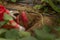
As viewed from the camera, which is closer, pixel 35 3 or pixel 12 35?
pixel 12 35

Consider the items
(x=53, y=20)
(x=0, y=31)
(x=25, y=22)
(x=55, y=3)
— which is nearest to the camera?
(x=0, y=31)

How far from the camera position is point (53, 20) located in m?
1.64

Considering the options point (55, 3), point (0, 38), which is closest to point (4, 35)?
point (0, 38)

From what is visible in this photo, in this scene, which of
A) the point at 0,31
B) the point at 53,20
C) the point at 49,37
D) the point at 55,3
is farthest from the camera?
the point at 55,3

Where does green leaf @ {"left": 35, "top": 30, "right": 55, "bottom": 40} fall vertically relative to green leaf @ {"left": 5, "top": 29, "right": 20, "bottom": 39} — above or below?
above

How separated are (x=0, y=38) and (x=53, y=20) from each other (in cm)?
101

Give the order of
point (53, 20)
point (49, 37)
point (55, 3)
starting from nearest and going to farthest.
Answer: point (49, 37) → point (53, 20) → point (55, 3)

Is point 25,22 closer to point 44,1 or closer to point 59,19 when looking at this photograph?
point 59,19

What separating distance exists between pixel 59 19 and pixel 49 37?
112 centimetres

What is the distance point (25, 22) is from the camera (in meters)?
1.46

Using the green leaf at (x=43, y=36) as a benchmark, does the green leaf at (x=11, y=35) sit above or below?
below

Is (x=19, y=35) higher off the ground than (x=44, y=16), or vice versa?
(x=19, y=35)

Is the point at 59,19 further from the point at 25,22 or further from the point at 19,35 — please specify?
the point at 19,35

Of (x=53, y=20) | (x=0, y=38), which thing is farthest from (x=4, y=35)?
(x=53, y=20)
